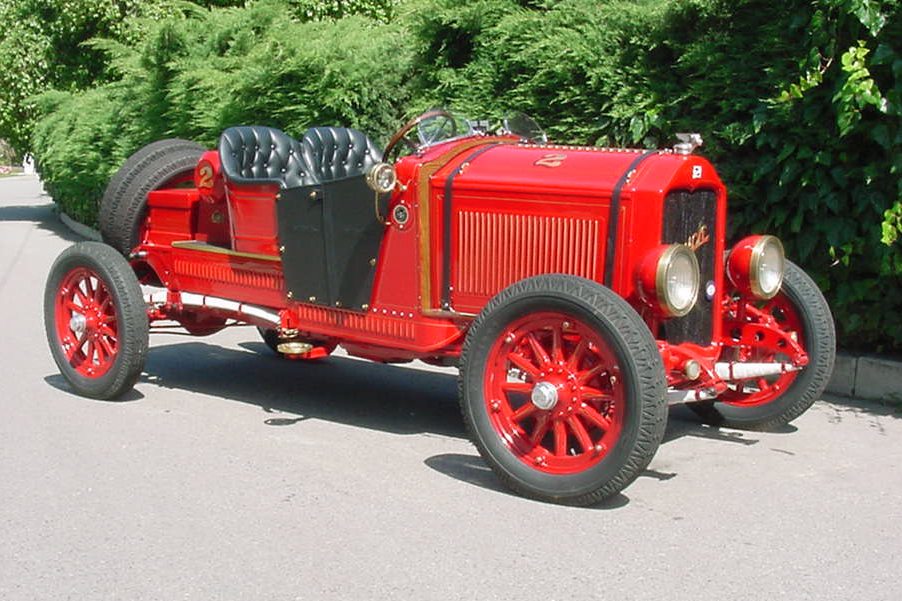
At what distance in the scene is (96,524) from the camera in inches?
181

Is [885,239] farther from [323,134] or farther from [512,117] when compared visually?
[323,134]

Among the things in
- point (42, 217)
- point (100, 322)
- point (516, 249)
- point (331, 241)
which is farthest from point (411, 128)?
point (42, 217)

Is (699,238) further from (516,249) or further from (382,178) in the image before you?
(382,178)

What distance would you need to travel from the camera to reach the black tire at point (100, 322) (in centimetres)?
651

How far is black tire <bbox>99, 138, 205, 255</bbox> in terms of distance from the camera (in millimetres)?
7148

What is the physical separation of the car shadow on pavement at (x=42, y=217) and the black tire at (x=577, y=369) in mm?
14147

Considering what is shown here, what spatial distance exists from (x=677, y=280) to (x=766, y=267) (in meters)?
0.85

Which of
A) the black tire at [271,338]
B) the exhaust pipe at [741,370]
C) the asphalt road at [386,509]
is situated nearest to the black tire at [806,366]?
the asphalt road at [386,509]

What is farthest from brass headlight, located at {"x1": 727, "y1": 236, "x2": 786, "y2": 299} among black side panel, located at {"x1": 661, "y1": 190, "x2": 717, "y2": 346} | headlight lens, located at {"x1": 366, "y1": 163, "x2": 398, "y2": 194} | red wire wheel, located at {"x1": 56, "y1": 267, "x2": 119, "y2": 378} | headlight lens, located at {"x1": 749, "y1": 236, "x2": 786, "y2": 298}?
red wire wheel, located at {"x1": 56, "y1": 267, "x2": 119, "y2": 378}

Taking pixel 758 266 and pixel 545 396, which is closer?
pixel 545 396

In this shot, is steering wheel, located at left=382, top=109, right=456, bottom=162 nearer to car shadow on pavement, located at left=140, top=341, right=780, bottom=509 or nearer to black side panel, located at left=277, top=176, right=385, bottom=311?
black side panel, located at left=277, top=176, right=385, bottom=311

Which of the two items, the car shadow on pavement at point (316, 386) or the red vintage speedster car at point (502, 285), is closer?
the red vintage speedster car at point (502, 285)

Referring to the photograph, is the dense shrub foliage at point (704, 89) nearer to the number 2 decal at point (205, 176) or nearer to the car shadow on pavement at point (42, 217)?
the number 2 decal at point (205, 176)

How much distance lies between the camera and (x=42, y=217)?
964 inches
